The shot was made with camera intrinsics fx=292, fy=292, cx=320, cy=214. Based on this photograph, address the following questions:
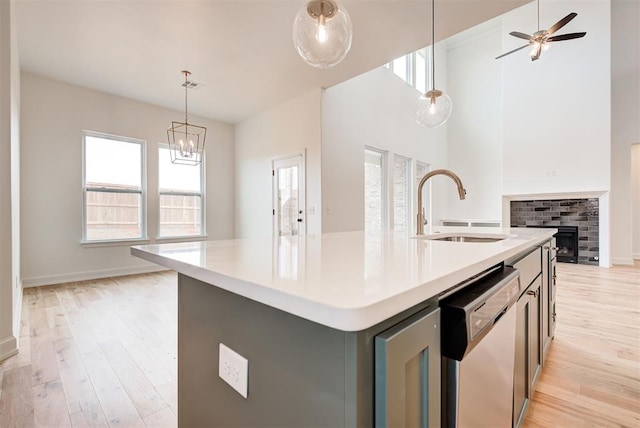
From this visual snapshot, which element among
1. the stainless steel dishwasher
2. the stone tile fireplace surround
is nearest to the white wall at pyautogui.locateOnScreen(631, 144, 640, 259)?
the stone tile fireplace surround

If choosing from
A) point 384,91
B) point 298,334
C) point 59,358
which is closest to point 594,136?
point 384,91

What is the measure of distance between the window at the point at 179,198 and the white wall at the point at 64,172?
0.15 metres

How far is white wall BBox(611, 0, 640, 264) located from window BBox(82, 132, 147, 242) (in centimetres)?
903

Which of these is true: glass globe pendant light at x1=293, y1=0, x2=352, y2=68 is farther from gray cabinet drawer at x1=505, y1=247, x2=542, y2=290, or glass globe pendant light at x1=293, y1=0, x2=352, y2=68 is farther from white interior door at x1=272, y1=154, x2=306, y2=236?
white interior door at x1=272, y1=154, x2=306, y2=236

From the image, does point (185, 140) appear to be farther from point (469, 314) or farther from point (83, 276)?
point (469, 314)

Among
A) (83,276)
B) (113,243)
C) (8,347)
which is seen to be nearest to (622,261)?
(8,347)

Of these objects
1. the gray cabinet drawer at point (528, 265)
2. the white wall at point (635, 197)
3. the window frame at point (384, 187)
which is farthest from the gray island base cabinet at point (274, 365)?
the white wall at point (635, 197)

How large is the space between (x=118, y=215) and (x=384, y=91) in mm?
5236

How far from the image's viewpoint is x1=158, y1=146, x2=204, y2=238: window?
5.27m

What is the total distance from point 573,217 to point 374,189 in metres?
4.01

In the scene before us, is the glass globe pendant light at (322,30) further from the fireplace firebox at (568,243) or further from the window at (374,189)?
the fireplace firebox at (568,243)

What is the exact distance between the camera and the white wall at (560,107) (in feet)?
17.6

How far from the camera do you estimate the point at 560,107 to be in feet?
18.8

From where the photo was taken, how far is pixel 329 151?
453cm
